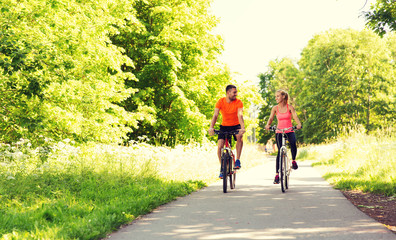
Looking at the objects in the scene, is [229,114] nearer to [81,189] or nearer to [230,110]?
[230,110]

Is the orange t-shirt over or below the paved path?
over

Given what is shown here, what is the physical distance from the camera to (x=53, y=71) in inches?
392

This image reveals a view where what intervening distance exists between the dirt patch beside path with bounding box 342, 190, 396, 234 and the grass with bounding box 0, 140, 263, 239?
11.6ft

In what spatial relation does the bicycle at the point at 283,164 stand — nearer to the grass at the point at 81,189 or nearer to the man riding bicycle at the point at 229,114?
the man riding bicycle at the point at 229,114

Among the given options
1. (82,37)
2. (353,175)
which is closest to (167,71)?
(82,37)

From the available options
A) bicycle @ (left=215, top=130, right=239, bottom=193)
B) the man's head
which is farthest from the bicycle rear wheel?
the man's head

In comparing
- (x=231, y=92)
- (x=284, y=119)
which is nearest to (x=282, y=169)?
(x=284, y=119)

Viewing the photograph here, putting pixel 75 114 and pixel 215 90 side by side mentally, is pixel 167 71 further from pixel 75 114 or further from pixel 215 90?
pixel 75 114

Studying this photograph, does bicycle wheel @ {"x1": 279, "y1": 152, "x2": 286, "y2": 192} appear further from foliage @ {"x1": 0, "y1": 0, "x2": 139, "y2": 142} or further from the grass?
foliage @ {"x1": 0, "y1": 0, "x2": 139, "y2": 142}

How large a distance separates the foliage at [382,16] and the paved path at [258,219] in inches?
233

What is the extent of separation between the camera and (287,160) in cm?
911

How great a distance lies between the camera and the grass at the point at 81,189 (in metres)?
5.22

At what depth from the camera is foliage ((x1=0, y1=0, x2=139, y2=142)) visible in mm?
8883

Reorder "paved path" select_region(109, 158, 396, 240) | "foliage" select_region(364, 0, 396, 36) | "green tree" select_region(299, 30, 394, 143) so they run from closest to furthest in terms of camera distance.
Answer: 1. "paved path" select_region(109, 158, 396, 240)
2. "foliage" select_region(364, 0, 396, 36)
3. "green tree" select_region(299, 30, 394, 143)
